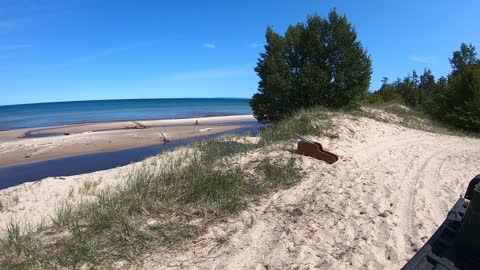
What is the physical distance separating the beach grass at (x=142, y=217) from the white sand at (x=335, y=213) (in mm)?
283

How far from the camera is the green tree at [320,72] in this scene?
1622 cm

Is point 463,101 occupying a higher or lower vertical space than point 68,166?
higher

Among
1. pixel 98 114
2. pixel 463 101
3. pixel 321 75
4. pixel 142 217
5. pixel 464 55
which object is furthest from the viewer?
pixel 98 114

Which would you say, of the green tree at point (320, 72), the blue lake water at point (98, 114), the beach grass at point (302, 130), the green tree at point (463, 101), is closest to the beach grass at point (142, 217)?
the beach grass at point (302, 130)

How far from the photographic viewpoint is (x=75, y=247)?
155 inches

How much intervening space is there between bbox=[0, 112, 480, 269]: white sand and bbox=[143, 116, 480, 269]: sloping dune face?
0.01 meters

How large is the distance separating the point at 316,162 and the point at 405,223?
2.86 m

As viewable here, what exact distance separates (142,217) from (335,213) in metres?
2.82

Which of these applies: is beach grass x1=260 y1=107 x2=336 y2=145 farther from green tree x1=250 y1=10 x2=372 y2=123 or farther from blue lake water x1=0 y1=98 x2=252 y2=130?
blue lake water x1=0 y1=98 x2=252 y2=130

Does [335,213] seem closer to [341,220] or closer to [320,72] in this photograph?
[341,220]

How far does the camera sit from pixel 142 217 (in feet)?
15.7

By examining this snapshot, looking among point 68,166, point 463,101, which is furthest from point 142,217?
point 463,101

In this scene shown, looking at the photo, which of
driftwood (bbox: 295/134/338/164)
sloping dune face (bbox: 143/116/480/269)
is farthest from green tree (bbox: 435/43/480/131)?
driftwood (bbox: 295/134/338/164)

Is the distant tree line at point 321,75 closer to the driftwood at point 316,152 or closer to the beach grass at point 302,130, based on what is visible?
the beach grass at point 302,130
